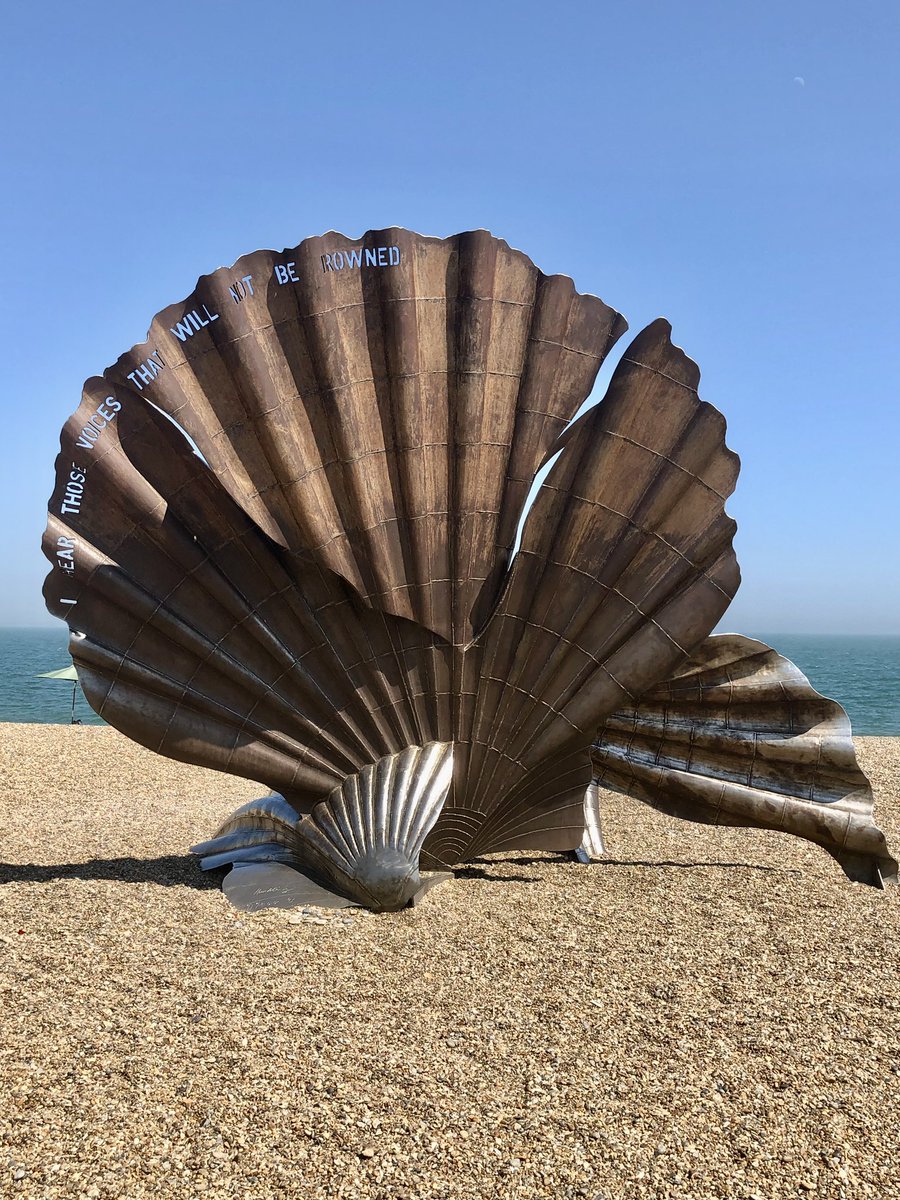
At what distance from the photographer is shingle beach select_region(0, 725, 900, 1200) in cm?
275

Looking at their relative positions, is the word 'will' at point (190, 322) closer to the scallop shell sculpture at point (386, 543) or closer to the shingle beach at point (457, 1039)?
the scallop shell sculpture at point (386, 543)

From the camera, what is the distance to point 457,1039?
3576mm

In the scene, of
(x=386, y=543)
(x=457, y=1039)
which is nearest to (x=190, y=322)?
(x=386, y=543)

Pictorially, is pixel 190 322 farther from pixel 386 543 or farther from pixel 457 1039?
pixel 457 1039

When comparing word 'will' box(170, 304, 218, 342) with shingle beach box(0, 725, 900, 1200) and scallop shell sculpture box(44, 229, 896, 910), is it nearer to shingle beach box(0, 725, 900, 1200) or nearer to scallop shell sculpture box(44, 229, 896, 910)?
scallop shell sculpture box(44, 229, 896, 910)

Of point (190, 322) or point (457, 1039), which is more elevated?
point (190, 322)

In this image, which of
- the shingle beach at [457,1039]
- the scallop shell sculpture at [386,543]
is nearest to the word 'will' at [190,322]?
the scallop shell sculpture at [386,543]

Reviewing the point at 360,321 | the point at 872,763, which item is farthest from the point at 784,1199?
the point at 872,763

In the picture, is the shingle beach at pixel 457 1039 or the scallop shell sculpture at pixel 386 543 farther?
the scallop shell sculpture at pixel 386 543

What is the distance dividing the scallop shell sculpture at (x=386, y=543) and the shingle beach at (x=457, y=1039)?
2.08 ft

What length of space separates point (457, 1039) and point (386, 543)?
112 inches

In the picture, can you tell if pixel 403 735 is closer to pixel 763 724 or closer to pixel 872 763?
pixel 763 724

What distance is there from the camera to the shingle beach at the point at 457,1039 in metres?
2.75

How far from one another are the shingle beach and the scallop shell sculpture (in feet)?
2.08
